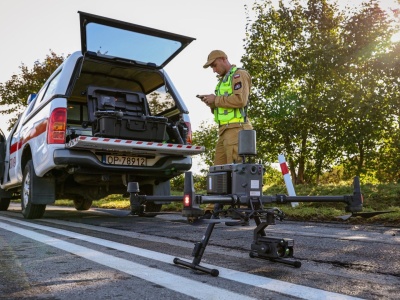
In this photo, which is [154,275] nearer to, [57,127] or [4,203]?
[57,127]

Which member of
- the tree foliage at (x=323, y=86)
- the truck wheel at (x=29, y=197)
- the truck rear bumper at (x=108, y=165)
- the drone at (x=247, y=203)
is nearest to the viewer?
the drone at (x=247, y=203)

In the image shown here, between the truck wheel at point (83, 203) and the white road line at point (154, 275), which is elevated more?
the truck wheel at point (83, 203)

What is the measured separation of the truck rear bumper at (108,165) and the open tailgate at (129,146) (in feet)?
0.40

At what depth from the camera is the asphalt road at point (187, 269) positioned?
2.41 meters

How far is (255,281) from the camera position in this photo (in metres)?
2.63

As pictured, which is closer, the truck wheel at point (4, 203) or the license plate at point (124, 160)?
the license plate at point (124, 160)

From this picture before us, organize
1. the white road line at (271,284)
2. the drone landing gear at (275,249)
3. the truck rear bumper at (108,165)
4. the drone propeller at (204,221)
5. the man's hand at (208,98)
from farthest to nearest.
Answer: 1. the truck rear bumper at (108,165)
2. the man's hand at (208,98)
3. the drone landing gear at (275,249)
4. the drone propeller at (204,221)
5. the white road line at (271,284)

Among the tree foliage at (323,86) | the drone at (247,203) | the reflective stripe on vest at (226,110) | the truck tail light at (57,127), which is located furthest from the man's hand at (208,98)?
the tree foliage at (323,86)

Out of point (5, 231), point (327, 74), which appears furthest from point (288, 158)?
point (5, 231)

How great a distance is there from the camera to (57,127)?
244 inches

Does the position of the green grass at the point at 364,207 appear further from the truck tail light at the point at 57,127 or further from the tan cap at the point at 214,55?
the truck tail light at the point at 57,127

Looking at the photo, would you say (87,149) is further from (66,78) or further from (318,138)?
(318,138)

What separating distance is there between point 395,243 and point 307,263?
1.17m

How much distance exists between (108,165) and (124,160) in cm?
27
